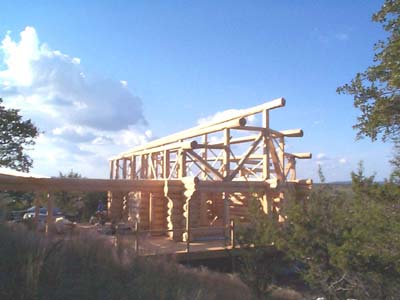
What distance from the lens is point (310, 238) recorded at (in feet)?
25.4

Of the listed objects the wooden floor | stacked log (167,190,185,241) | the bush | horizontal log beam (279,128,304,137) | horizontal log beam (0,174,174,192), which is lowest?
the wooden floor

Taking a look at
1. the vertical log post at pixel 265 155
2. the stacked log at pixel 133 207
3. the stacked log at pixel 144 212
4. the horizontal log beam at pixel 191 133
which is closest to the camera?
the horizontal log beam at pixel 191 133

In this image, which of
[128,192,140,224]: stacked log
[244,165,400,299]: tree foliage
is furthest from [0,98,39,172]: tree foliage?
[244,165,400,299]: tree foliage

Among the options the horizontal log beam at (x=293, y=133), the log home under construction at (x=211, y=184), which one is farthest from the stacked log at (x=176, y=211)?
the horizontal log beam at (x=293, y=133)

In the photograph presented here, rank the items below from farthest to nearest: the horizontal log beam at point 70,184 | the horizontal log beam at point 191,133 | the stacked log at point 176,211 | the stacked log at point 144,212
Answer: the stacked log at point 144,212, the stacked log at point 176,211, the horizontal log beam at point 191,133, the horizontal log beam at point 70,184

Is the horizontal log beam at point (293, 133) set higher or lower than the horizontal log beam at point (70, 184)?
higher

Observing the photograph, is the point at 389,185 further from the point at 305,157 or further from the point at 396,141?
the point at 305,157

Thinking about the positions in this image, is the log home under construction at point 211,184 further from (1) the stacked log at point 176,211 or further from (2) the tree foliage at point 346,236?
(2) the tree foliage at point 346,236

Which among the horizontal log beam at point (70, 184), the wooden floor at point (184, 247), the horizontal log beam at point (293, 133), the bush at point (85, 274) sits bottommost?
the wooden floor at point (184, 247)

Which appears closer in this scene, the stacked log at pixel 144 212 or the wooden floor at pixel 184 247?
the wooden floor at pixel 184 247

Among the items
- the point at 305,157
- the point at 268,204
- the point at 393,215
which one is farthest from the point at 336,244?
the point at 305,157

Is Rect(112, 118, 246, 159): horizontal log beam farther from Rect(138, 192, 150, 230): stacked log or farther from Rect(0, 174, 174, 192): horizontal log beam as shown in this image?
Rect(138, 192, 150, 230): stacked log

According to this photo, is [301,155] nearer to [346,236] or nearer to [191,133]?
[191,133]

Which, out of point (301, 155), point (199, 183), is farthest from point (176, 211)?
point (301, 155)
